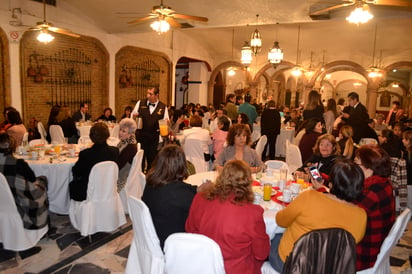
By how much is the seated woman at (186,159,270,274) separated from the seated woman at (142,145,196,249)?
0.56ft

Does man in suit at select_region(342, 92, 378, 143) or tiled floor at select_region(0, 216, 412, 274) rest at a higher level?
man in suit at select_region(342, 92, 378, 143)

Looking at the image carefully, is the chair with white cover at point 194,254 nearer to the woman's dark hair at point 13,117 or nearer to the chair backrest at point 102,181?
the chair backrest at point 102,181

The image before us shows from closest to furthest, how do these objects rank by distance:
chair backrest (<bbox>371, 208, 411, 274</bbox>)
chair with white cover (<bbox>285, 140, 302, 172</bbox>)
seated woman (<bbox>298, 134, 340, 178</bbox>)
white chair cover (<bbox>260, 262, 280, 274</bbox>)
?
chair backrest (<bbox>371, 208, 411, 274</bbox>)
white chair cover (<bbox>260, 262, 280, 274</bbox>)
seated woman (<bbox>298, 134, 340, 178</bbox>)
chair with white cover (<bbox>285, 140, 302, 172</bbox>)

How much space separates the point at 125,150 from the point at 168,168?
1.89 m

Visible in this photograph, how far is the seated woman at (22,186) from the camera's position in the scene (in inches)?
129

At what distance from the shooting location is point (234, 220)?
198 cm

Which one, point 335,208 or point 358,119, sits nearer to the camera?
point 335,208

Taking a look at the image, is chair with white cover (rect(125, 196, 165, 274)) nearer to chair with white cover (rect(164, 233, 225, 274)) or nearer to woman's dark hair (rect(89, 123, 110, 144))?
chair with white cover (rect(164, 233, 225, 274))

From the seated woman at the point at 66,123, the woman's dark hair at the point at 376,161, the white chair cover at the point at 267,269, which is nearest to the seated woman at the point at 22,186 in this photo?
the white chair cover at the point at 267,269

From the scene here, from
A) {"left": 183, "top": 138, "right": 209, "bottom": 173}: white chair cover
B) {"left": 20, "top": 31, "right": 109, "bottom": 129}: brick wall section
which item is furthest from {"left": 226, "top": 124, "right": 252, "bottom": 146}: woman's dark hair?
{"left": 20, "top": 31, "right": 109, "bottom": 129}: brick wall section

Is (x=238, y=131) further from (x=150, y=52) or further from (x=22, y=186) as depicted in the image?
(x=150, y=52)

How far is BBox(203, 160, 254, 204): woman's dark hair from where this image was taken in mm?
2061

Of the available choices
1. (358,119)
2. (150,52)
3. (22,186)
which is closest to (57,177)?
(22,186)

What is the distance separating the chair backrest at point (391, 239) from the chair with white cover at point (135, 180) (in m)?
2.71
